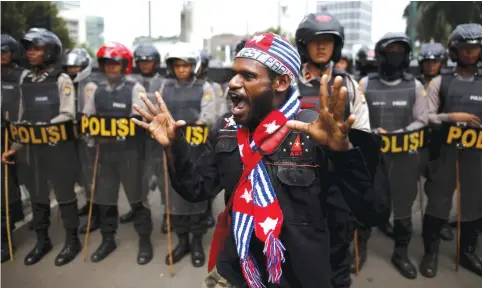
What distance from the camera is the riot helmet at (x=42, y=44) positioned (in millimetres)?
4227

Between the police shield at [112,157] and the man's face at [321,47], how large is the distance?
77.8 inches

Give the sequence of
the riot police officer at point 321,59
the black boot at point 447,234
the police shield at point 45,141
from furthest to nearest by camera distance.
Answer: the black boot at point 447,234 < the police shield at point 45,141 < the riot police officer at point 321,59

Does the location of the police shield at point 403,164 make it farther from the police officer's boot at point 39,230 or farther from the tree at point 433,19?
the tree at point 433,19

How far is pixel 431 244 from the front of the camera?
13.9 feet

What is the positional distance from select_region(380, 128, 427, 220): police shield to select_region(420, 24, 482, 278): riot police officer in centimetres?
19

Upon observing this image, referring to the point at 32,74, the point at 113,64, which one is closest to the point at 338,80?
the point at 113,64

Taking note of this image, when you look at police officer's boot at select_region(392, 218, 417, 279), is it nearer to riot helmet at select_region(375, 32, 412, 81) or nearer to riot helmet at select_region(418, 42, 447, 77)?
riot helmet at select_region(375, 32, 412, 81)

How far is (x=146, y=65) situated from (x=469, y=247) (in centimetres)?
442

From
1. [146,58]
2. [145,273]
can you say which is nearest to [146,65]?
[146,58]

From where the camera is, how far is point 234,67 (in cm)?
193

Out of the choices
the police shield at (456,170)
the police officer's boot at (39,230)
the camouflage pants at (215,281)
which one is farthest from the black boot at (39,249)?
the police shield at (456,170)

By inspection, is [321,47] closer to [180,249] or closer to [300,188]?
[300,188]

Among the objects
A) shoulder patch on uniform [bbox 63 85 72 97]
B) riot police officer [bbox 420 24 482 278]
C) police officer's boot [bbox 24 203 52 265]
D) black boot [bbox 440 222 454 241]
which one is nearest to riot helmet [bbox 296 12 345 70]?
riot police officer [bbox 420 24 482 278]

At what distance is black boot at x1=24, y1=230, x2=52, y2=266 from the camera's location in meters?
4.51
